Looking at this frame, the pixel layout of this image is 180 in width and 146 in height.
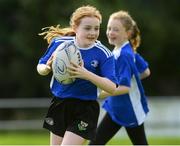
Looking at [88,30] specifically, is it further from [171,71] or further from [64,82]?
[171,71]

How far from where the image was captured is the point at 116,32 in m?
8.54

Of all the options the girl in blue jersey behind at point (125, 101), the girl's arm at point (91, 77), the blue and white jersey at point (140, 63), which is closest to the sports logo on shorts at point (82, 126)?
the girl's arm at point (91, 77)

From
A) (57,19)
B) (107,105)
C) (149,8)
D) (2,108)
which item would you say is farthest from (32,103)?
(107,105)

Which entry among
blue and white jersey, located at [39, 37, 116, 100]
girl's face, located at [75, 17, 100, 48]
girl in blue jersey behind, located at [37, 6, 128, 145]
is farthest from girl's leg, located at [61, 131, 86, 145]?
girl's face, located at [75, 17, 100, 48]

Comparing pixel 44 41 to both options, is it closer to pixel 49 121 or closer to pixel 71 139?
pixel 49 121

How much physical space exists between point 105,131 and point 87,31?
82.7 inches

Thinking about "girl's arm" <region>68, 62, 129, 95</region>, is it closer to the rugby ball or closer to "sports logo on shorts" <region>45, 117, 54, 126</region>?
the rugby ball

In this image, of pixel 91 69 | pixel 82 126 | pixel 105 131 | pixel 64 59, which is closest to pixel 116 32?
pixel 105 131

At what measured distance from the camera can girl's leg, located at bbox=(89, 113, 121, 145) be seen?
28.6 feet

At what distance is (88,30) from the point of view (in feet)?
22.6

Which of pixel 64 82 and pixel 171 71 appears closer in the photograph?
pixel 64 82

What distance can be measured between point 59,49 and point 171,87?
18.8m

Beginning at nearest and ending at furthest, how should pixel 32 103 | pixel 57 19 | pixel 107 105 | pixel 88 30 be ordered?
1. pixel 88 30
2. pixel 107 105
3. pixel 32 103
4. pixel 57 19

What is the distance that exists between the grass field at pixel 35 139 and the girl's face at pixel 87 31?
861cm
